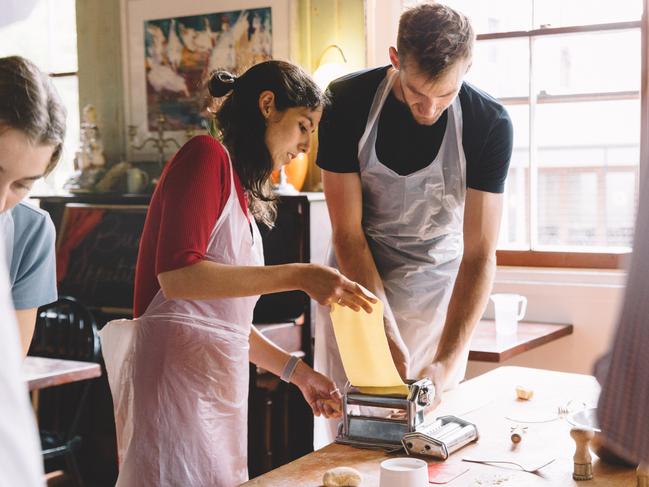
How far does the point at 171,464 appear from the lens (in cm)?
179

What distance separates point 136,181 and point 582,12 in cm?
257

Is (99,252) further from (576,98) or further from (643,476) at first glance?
(643,476)

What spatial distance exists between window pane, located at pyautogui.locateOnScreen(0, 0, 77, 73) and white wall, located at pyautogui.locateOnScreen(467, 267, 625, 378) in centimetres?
334

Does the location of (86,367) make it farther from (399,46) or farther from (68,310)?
(399,46)

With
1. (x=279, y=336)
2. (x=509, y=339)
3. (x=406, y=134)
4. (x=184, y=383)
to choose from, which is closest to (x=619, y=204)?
(x=509, y=339)

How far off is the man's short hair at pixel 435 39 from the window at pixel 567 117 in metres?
2.09

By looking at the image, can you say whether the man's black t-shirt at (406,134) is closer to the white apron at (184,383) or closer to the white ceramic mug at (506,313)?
the white apron at (184,383)

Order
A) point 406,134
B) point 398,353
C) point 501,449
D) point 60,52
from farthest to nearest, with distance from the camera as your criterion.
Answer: point 60,52 < point 406,134 < point 398,353 < point 501,449

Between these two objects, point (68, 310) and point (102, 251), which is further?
point (102, 251)

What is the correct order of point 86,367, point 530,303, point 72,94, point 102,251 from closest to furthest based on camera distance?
point 86,367, point 530,303, point 102,251, point 72,94

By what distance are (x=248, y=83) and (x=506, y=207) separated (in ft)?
8.63

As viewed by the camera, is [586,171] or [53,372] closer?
[53,372]

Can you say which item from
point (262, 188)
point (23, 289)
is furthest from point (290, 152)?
point (23, 289)

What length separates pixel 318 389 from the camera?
81.2 inches
